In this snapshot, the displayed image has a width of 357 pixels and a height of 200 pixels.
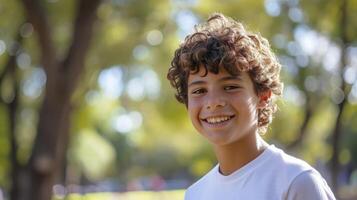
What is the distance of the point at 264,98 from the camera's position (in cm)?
267

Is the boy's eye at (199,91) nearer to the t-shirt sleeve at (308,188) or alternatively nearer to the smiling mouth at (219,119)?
the smiling mouth at (219,119)

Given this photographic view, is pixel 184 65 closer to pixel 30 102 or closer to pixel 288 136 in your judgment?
pixel 30 102

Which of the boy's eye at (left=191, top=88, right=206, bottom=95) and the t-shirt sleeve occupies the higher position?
the boy's eye at (left=191, top=88, right=206, bottom=95)

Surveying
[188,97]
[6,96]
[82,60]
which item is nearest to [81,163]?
[6,96]

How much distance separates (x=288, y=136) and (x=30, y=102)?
9.38 metres

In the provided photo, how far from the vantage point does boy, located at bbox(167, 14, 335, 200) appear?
247 cm

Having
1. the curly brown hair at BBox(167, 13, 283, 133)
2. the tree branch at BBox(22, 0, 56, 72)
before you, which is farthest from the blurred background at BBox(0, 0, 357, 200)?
the curly brown hair at BBox(167, 13, 283, 133)

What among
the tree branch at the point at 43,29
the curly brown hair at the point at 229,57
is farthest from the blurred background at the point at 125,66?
the curly brown hair at the point at 229,57

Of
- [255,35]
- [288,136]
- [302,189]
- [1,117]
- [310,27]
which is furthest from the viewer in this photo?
[288,136]

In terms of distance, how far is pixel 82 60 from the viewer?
10.8m

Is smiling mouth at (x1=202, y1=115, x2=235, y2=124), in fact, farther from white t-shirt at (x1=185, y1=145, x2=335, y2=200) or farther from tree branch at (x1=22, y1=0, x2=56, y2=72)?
tree branch at (x1=22, y1=0, x2=56, y2=72)

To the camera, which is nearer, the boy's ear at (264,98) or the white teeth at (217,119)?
the white teeth at (217,119)

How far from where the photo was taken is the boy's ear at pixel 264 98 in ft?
8.69

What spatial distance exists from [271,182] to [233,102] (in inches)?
12.2
